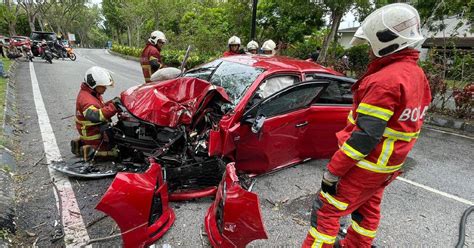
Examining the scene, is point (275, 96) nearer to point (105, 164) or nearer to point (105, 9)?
point (105, 164)

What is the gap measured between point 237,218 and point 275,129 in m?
1.35

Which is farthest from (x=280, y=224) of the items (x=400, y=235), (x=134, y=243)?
(x=134, y=243)

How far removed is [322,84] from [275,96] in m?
0.73

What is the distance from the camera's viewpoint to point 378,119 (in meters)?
1.69

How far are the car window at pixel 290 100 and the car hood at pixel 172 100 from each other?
16.6 inches

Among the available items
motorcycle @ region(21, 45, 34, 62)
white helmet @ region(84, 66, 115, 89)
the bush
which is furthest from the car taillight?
motorcycle @ region(21, 45, 34, 62)

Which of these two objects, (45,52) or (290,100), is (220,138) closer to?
(290,100)

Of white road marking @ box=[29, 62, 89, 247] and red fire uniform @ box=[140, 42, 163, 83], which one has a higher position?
red fire uniform @ box=[140, 42, 163, 83]

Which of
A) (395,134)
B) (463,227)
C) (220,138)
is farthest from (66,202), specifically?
(463,227)

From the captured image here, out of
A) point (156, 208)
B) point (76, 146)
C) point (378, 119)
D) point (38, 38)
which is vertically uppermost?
point (38, 38)

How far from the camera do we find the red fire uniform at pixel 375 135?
170cm

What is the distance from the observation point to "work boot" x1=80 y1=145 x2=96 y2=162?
355 cm

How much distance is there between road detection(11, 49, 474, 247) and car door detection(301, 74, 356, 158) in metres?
0.37

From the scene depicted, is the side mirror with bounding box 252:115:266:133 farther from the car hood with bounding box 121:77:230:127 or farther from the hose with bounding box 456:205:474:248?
the hose with bounding box 456:205:474:248
